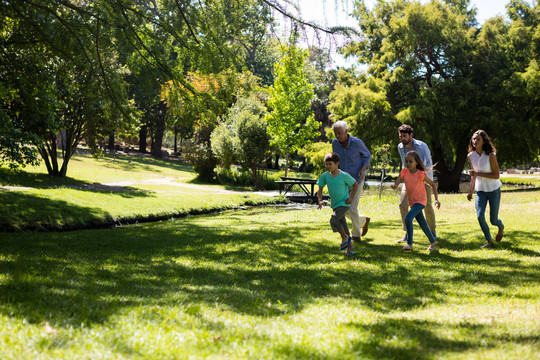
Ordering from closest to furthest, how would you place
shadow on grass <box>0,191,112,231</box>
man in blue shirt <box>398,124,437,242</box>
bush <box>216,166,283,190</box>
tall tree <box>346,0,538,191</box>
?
man in blue shirt <box>398,124,437,242</box>, shadow on grass <box>0,191,112,231</box>, tall tree <box>346,0,538,191</box>, bush <box>216,166,283,190</box>

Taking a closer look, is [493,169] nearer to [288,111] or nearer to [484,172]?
[484,172]

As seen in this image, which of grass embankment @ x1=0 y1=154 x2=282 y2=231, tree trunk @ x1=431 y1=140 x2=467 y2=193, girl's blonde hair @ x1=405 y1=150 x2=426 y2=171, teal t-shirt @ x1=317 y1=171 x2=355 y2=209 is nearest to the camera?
teal t-shirt @ x1=317 y1=171 x2=355 y2=209

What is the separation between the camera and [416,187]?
24.4 feet

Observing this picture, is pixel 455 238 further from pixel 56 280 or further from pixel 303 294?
pixel 56 280

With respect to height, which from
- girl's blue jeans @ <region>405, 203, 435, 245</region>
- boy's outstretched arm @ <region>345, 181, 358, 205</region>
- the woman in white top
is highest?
the woman in white top

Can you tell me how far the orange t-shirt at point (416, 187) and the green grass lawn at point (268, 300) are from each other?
37.4 inches

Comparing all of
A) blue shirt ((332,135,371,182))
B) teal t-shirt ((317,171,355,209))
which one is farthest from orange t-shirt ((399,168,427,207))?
teal t-shirt ((317,171,355,209))

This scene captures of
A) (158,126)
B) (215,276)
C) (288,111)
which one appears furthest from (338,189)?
(158,126)

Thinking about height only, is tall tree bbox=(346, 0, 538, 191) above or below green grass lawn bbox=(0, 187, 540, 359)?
above

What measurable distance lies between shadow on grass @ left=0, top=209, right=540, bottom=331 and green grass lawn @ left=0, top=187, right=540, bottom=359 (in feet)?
0.07

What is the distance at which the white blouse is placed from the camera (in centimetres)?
757

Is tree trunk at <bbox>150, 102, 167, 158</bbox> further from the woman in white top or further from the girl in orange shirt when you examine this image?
the woman in white top

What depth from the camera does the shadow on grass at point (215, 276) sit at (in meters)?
4.45

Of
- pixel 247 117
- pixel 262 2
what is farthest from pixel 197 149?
pixel 262 2
